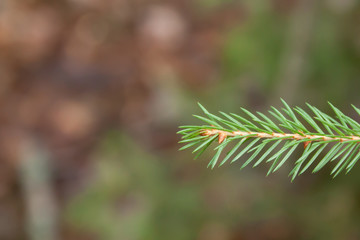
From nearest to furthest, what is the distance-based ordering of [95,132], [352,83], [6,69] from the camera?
[352,83]
[95,132]
[6,69]

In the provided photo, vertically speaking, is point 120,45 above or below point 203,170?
above

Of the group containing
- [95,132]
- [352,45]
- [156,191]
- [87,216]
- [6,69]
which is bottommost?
[87,216]

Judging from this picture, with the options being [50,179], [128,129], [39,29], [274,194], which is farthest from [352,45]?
[39,29]

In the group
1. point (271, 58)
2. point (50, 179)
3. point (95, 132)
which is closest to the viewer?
point (271, 58)

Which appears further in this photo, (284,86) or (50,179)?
(50,179)

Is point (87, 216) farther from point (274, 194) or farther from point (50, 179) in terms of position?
point (274, 194)

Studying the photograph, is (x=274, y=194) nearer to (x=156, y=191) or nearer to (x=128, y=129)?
(x=156, y=191)
